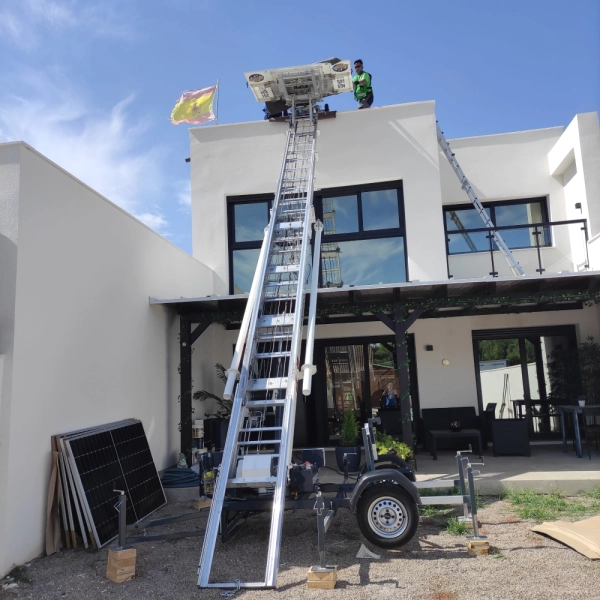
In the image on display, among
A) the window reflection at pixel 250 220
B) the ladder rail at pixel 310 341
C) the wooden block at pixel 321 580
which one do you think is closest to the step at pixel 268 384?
the ladder rail at pixel 310 341

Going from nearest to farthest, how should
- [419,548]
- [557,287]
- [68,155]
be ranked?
1. [419,548]
2. [68,155]
3. [557,287]

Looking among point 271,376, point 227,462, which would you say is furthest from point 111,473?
point 271,376

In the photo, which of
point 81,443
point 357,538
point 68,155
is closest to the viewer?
point 357,538

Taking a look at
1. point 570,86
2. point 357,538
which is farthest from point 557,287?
point 357,538

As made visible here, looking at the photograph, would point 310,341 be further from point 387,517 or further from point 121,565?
point 121,565

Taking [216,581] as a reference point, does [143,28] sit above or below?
above

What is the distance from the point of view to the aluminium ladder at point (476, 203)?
9695 millimetres

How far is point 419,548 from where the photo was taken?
495 centimetres

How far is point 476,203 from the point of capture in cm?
1027

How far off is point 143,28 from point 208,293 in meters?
4.61

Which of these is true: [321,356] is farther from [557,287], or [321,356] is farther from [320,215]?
[557,287]

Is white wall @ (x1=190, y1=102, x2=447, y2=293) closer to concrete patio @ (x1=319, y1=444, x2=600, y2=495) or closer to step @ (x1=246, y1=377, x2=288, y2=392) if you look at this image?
concrete patio @ (x1=319, y1=444, x2=600, y2=495)

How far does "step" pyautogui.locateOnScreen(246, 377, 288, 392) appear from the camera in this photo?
17.3 ft

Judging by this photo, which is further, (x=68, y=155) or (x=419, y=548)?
(x=68, y=155)
